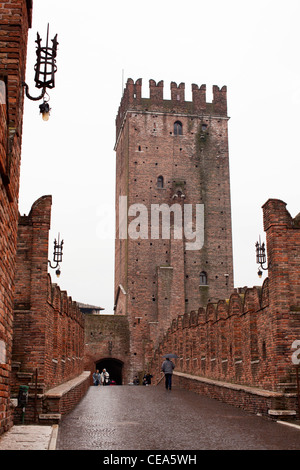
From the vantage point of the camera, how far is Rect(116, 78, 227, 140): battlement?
4484cm

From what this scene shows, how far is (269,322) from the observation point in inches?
507

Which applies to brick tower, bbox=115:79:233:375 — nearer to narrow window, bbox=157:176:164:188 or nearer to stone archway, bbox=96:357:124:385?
narrow window, bbox=157:176:164:188

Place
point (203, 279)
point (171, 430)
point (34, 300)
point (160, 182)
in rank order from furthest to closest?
point (160, 182) → point (203, 279) → point (34, 300) → point (171, 430)

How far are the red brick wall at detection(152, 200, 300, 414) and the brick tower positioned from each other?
22.5 meters

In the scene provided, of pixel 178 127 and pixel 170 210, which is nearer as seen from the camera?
pixel 170 210

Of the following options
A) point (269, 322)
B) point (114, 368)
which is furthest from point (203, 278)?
point (269, 322)

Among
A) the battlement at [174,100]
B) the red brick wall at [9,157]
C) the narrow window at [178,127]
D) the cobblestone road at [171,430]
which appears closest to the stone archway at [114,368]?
the narrow window at [178,127]

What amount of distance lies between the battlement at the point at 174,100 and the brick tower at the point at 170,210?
0.08m

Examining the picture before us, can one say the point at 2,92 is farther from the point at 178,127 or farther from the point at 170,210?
the point at 178,127

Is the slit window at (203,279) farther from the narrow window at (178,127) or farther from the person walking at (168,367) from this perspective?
the person walking at (168,367)

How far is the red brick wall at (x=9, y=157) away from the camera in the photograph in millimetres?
6984

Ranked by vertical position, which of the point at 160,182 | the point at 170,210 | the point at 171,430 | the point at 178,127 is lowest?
the point at 171,430

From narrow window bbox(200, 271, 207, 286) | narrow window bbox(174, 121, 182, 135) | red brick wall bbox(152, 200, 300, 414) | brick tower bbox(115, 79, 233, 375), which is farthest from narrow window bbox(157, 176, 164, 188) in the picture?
red brick wall bbox(152, 200, 300, 414)

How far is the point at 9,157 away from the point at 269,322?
26.5 ft
